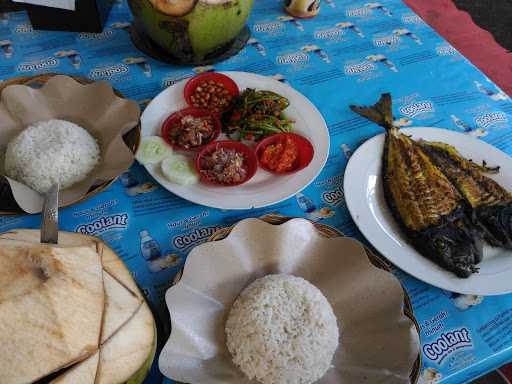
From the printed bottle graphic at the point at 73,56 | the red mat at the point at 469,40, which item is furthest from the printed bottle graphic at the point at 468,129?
the printed bottle graphic at the point at 73,56

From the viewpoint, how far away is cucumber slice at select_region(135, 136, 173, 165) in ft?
4.54

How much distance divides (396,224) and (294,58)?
105 cm

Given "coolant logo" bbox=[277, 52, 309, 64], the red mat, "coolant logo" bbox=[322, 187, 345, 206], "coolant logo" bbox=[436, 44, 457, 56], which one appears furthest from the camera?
the red mat

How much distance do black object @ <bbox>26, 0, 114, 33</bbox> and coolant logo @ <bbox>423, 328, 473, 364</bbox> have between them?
199 cm

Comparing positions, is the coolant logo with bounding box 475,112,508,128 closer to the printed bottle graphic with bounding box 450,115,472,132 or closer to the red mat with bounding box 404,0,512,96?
the printed bottle graphic with bounding box 450,115,472,132

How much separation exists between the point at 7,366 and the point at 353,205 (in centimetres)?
108

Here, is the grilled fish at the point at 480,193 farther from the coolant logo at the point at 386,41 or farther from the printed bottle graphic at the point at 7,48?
the printed bottle graphic at the point at 7,48

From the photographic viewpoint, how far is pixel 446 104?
6.07ft

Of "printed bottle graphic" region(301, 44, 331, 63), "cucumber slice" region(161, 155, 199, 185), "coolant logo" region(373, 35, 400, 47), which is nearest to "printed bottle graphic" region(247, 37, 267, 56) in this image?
"printed bottle graphic" region(301, 44, 331, 63)

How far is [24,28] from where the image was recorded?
75.8 inches

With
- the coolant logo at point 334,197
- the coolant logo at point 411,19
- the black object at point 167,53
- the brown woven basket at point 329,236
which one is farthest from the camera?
the coolant logo at point 411,19

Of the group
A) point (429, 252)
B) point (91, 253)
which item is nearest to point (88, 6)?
point (91, 253)

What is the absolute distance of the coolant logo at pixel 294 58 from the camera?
1.97 meters

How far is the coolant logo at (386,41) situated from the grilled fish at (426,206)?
658mm
